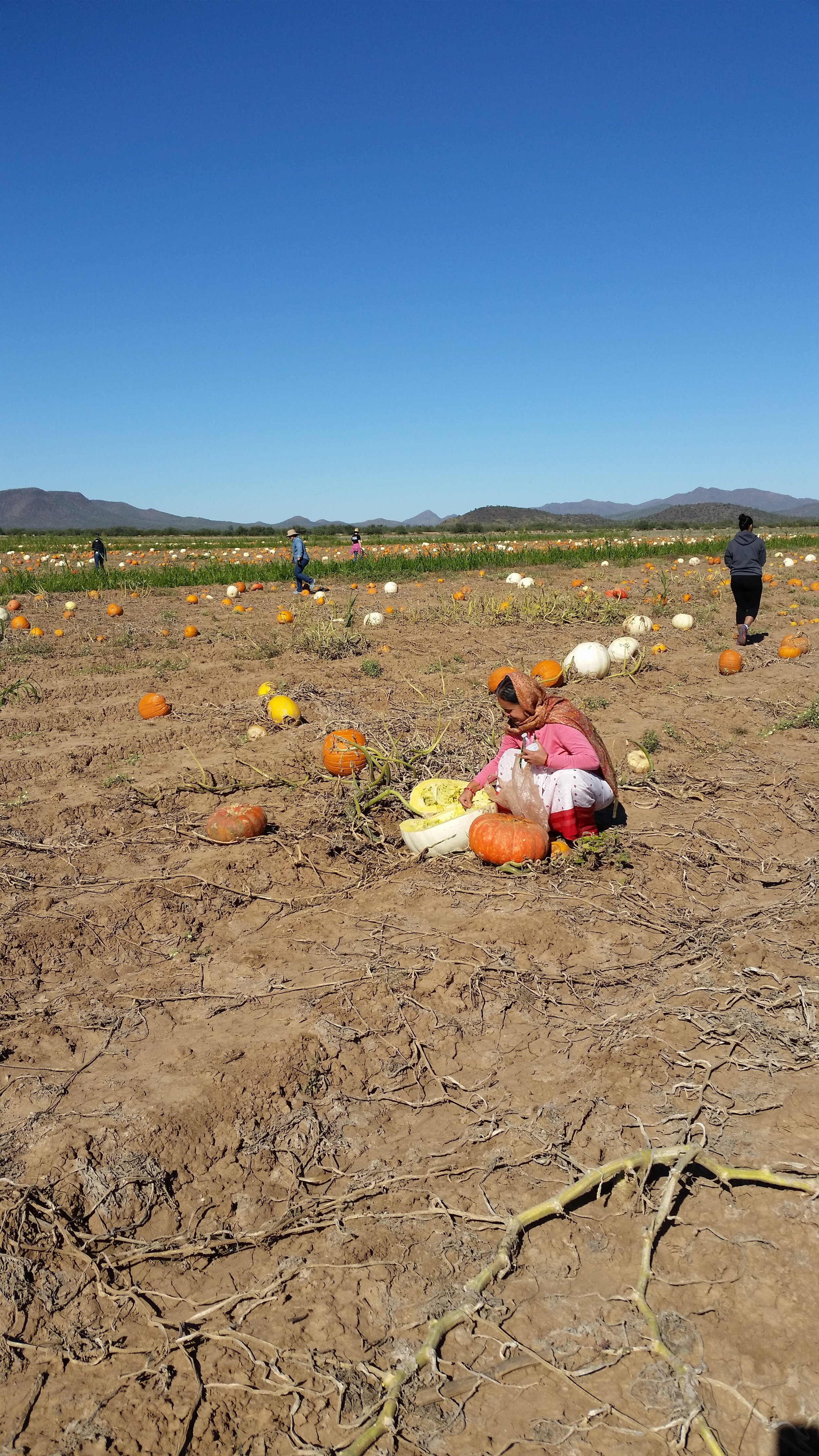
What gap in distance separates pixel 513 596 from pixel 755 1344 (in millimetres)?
13967

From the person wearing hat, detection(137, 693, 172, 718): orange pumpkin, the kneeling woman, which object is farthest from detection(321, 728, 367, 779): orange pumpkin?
the person wearing hat

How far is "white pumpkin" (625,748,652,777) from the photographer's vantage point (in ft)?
22.1

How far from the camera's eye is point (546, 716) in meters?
4.91

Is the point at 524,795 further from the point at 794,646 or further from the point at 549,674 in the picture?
the point at 794,646

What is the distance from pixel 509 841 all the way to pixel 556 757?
1.90 ft

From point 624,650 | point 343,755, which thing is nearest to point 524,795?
point 343,755

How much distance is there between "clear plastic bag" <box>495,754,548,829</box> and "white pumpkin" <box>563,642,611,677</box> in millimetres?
4691

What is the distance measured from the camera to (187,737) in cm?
777

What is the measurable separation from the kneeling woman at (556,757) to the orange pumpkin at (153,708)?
460 cm

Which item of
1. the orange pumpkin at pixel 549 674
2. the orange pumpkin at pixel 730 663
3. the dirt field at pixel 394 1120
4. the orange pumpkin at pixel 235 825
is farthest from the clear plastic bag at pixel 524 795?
the orange pumpkin at pixel 730 663

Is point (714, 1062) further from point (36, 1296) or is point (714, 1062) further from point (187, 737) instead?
point (187, 737)

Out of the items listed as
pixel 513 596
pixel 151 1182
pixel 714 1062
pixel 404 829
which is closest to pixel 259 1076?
pixel 151 1182

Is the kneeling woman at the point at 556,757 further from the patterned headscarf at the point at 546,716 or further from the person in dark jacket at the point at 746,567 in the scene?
the person in dark jacket at the point at 746,567

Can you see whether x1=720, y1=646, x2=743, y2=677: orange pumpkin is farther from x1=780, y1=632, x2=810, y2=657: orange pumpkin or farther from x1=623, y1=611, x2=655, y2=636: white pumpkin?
x1=623, y1=611, x2=655, y2=636: white pumpkin
